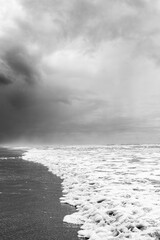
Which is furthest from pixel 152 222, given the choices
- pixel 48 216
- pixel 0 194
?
pixel 0 194

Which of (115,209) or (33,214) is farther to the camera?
(33,214)

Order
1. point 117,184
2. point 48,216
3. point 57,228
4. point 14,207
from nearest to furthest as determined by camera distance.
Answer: point 57,228 < point 48,216 < point 14,207 < point 117,184

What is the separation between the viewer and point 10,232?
5.99 m

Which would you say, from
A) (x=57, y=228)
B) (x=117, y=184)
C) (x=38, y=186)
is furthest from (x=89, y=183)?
(x=57, y=228)

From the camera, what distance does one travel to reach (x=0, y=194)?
10.1 meters

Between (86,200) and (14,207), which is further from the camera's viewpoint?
(86,200)

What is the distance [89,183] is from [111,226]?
20.6 feet

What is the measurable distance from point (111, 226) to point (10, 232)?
257 cm

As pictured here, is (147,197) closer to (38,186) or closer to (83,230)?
(83,230)

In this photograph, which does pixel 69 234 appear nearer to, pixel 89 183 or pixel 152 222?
pixel 152 222

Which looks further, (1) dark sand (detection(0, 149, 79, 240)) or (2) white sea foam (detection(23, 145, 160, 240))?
(1) dark sand (detection(0, 149, 79, 240))

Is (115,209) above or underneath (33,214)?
above

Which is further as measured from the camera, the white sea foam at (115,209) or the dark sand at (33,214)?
the dark sand at (33,214)

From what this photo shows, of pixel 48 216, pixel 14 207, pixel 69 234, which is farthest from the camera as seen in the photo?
pixel 14 207
